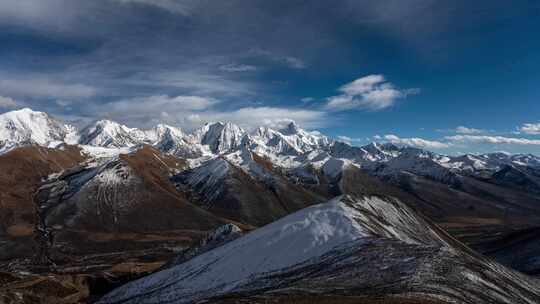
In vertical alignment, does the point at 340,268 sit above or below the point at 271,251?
above

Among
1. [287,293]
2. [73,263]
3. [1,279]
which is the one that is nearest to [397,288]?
[287,293]

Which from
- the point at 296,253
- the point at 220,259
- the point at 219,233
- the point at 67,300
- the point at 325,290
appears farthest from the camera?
the point at 219,233

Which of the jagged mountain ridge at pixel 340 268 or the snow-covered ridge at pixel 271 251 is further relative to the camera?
the snow-covered ridge at pixel 271 251

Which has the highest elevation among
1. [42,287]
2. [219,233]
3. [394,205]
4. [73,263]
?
[394,205]

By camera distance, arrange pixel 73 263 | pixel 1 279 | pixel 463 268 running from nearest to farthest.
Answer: pixel 463 268
pixel 1 279
pixel 73 263

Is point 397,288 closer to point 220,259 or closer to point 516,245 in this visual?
point 220,259

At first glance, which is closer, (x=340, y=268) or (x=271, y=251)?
(x=340, y=268)

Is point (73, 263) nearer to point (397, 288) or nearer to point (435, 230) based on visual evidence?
point (435, 230)

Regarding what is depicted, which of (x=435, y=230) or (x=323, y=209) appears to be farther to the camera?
(x=435, y=230)

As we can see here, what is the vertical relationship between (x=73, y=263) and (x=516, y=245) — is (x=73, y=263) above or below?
below

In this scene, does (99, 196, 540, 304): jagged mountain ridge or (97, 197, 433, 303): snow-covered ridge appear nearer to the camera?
(99, 196, 540, 304): jagged mountain ridge

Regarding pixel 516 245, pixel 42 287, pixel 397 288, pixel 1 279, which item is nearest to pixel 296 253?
pixel 397 288
